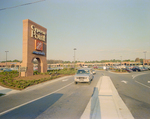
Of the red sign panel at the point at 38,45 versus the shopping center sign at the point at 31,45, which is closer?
the shopping center sign at the point at 31,45

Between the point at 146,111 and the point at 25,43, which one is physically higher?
the point at 25,43

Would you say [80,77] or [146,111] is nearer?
[146,111]

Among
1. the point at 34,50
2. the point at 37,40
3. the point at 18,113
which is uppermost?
the point at 37,40

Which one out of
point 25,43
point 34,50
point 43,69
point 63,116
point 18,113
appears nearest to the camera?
point 63,116

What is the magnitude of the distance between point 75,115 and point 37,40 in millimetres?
20695

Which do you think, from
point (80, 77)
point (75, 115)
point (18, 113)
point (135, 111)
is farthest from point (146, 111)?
point (80, 77)

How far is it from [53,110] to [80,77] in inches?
334

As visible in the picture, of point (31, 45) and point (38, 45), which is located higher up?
point (38, 45)

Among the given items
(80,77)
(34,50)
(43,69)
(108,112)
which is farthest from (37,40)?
(108,112)

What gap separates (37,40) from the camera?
24203mm

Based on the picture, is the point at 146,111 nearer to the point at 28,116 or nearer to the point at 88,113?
the point at 88,113

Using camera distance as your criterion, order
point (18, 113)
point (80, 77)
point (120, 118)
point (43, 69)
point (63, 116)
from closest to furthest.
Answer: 1. point (120, 118)
2. point (63, 116)
3. point (18, 113)
4. point (80, 77)
5. point (43, 69)

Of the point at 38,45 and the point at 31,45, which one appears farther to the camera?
the point at 38,45

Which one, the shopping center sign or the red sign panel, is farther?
the red sign panel
